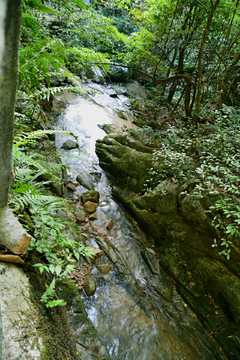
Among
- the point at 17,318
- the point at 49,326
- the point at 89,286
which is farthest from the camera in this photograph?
the point at 89,286

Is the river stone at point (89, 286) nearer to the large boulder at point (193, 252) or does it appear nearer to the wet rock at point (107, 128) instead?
the large boulder at point (193, 252)

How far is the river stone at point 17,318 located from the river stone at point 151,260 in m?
3.33

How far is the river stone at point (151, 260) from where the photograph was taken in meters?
4.22

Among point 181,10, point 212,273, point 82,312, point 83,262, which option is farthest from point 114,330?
point 181,10

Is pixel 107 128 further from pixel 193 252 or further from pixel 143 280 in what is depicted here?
pixel 143 280

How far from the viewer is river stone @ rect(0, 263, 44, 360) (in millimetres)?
1071

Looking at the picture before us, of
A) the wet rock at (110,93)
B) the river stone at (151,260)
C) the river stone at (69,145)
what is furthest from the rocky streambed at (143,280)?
the wet rock at (110,93)

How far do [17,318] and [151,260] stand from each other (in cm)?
359

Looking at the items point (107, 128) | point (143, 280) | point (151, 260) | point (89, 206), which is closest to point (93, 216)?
point (89, 206)

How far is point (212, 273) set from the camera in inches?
142

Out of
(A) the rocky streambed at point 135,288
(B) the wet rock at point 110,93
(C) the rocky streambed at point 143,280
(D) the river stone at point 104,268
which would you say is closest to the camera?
(A) the rocky streambed at point 135,288

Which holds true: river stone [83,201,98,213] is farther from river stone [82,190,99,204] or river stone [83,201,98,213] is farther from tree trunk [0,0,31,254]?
tree trunk [0,0,31,254]

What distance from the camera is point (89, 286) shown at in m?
3.32

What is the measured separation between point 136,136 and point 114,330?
20.9ft
